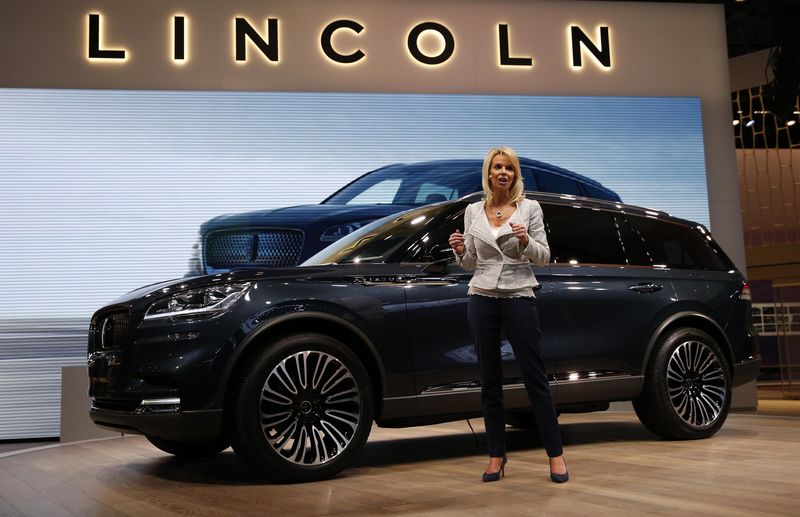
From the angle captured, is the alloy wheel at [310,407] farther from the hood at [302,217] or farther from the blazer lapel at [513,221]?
the hood at [302,217]

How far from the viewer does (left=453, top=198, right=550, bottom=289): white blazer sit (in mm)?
3785

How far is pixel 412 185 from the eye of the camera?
8.98 m

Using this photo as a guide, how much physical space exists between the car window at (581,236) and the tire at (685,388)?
0.70m

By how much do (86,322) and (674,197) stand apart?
700cm

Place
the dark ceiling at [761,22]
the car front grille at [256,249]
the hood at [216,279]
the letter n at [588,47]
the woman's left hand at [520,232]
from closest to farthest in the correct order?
1. the woman's left hand at [520,232]
2. the hood at [216,279]
3. the car front grille at [256,249]
4. the letter n at [588,47]
5. the dark ceiling at [761,22]

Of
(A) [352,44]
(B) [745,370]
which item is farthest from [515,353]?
(A) [352,44]

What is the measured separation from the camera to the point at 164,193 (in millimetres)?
8977

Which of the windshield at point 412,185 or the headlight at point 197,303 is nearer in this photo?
the headlight at point 197,303

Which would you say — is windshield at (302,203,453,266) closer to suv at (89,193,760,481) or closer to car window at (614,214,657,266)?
suv at (89,193,760,481)

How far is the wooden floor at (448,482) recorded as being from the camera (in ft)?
10.8

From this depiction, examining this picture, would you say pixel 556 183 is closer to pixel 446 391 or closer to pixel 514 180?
pixel 446 391

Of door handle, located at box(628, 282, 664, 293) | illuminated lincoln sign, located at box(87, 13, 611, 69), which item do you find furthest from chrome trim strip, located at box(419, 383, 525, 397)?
illuminated lincoln sign, located at box(87, 13, 611, 69)

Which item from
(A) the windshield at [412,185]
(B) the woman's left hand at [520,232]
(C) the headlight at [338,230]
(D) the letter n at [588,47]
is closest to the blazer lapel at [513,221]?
(B) the woman's left hand at [520,232]

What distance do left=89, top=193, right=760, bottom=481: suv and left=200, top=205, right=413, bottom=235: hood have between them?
11.2 feet
